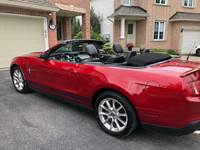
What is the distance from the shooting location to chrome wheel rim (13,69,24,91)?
14.7 feet

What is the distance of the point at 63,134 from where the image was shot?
106 inches

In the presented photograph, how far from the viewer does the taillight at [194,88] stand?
A: 2.03 metres

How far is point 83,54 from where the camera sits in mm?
4129

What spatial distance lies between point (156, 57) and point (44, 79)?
2.39 metres

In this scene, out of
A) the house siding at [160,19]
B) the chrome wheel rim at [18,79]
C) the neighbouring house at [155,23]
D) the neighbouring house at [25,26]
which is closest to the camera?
the chrome wheel rim at [18,79]

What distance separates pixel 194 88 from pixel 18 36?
8469 millimetres

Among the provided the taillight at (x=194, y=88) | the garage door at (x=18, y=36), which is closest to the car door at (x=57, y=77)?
the taillight at (x=194, y=88)

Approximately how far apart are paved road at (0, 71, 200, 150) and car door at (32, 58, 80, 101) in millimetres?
440

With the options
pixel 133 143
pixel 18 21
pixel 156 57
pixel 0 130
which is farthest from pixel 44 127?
pixel 18 21

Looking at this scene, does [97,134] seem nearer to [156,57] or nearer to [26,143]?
[26,143]

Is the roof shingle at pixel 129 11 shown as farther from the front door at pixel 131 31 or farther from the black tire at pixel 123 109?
the black tire at pixel 123 109

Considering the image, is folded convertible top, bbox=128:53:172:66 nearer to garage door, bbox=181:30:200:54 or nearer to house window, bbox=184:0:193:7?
garage door, bbox=181:30:200:54

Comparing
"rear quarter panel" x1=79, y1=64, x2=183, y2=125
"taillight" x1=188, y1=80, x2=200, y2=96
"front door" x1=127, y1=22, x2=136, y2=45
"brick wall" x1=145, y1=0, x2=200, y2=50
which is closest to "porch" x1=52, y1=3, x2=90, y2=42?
"front door" x1=127, y1=22, x2=136, y2=45

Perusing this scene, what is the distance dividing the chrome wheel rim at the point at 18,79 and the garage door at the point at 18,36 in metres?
4.15
